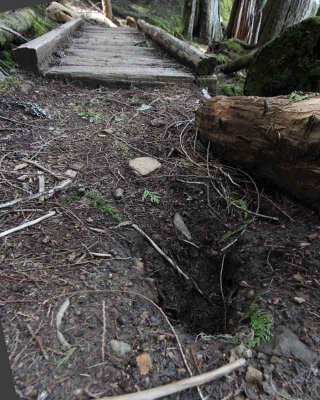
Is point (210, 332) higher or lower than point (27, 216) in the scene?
lower

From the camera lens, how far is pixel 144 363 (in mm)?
1635

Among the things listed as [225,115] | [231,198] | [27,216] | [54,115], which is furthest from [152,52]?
[27,216]

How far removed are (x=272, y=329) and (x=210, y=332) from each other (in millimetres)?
491

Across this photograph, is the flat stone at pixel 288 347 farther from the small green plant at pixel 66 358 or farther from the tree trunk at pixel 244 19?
the tree trunk at pixel 244 19

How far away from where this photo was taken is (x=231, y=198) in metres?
2.92

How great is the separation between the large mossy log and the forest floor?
7.0 inches

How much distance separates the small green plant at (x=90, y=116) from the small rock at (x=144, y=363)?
2.89m

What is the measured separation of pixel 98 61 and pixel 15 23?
1.63 m

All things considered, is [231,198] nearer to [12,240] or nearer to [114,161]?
[114,161]

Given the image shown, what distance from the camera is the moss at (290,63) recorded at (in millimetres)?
3549

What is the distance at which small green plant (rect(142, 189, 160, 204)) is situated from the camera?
9.31 feet

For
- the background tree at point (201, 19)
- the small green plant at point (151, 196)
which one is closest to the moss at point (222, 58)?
the background tree at point (201, 19)

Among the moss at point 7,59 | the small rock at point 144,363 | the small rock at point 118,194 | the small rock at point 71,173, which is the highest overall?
the moss at point 7,59

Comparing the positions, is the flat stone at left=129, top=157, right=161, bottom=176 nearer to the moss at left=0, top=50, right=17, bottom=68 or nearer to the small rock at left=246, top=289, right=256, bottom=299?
the small rock at left=246, top=289, right=256, bottom=299
